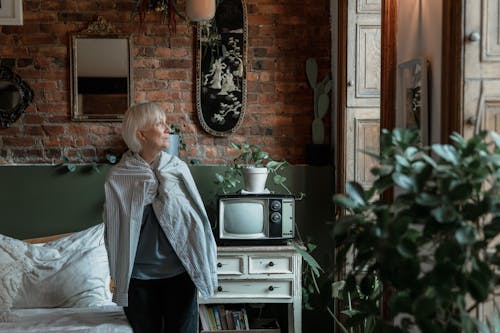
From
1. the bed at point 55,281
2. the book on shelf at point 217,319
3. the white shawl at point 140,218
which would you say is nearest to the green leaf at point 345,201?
the white shawl at point 140,218

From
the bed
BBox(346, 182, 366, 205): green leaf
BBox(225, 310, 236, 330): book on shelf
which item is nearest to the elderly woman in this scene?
the bed

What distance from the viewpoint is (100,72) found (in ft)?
15.4

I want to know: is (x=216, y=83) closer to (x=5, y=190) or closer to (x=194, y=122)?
(x=194, y=122)

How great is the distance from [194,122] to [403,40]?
1.89m

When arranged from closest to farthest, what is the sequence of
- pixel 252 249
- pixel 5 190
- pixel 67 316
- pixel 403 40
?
pixel 403 40 < pixel 67 316 < pixel 252 249 < pixel 5 190

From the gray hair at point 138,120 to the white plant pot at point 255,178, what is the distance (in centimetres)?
113

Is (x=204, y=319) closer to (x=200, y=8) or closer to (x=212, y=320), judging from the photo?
(x=212, y=320)

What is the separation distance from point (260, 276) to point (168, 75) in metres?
1.52

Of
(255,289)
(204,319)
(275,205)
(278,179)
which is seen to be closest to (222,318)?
(204,319)

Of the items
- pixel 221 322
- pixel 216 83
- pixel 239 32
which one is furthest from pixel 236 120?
pixel 221 322

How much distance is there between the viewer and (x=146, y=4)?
4.69m

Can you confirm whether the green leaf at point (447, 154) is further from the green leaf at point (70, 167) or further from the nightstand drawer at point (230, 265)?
the green leaf at point (70, 167)

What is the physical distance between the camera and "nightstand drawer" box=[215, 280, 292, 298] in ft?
13.9

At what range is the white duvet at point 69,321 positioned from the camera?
11.1 feet
